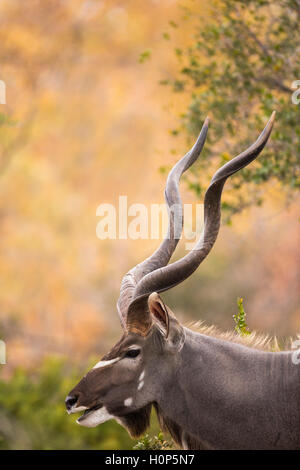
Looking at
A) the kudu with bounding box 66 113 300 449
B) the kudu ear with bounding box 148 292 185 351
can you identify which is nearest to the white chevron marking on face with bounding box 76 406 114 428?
the kudu with bounding box 66 113 300 449

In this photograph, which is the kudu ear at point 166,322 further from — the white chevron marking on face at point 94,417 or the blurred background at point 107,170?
the blurred background at point 107,170

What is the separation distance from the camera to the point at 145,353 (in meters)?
4.22

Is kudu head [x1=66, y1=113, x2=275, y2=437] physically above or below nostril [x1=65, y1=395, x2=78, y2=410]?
above

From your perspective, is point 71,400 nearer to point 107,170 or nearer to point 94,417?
point 94,417

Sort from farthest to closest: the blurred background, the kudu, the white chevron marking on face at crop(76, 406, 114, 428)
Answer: the blurred background → the white chevron marking on face at crop(76, 406, 114, 428) → the kudu

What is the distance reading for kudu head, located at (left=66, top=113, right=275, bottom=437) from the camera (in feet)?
13.6

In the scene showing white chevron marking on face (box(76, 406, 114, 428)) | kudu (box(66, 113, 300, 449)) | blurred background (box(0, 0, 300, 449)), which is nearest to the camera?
kudu (box(66, 113, 300, 449))

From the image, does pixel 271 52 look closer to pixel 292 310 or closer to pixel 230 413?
pixel 230 413

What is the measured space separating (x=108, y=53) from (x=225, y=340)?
40355mm

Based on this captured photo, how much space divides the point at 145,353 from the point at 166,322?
9.0 inches

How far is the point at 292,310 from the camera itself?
27484mm

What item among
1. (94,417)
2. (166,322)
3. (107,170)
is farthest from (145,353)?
(107,170)

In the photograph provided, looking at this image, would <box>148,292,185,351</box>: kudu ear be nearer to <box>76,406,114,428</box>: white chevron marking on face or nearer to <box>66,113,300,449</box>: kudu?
<box>66,113,300,449</box>: kudu

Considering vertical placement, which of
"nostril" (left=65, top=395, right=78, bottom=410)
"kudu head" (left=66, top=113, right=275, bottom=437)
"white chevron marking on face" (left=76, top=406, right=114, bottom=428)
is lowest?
"white chevron marking on face" (left=76, top=406, right=114, bottom=428)
